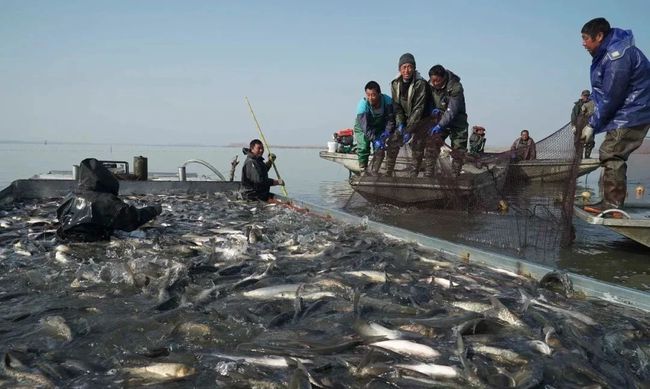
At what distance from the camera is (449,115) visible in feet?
32.0

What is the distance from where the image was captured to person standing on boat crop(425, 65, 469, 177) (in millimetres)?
9766

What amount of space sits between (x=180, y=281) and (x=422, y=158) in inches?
279

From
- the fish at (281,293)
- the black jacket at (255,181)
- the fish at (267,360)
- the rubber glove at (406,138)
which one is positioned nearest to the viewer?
the fish at (267,360)

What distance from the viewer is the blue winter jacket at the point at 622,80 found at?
20.7ft

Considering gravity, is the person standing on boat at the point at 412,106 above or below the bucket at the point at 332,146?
above

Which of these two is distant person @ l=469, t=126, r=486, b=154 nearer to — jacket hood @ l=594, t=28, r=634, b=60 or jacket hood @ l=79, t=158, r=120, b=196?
jacket hood @ l=594, t=28, r=634, b=60

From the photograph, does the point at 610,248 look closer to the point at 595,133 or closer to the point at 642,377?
the point at 595,133

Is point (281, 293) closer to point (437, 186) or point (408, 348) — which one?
point (408, 348)

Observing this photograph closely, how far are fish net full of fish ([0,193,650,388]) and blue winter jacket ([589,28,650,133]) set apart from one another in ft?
10.7

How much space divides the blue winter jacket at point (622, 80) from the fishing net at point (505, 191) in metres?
0.70

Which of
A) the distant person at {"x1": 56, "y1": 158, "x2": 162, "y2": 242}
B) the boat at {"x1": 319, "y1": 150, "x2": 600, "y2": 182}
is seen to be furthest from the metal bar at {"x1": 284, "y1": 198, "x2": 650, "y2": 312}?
the distant person at {"x1": 56, "y1": 158, "x2": 162, "y2": 242}

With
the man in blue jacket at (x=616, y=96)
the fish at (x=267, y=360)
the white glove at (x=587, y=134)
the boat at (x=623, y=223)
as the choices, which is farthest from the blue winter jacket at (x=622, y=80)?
the fish at (x=267, y=360)

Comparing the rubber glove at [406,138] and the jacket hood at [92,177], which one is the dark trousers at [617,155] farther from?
the jacket hood at [92,177]

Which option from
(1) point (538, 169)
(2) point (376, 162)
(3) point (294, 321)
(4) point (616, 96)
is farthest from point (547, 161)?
(3) point (294, 321)
